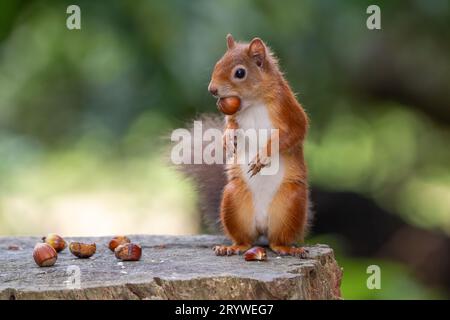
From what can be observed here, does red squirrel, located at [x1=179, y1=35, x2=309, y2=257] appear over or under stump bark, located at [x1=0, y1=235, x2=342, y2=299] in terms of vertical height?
over

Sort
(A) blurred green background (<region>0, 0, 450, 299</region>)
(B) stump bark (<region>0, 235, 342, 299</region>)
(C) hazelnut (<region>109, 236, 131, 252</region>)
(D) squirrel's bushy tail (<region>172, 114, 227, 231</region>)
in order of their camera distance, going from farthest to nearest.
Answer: (A) blurred green background (<region>0, 0, 450, 299</region>) < (D) squirrel's bushy tail (<region>172, 114, 227, 231</region>) < (C) hazelnut (<region>109, 236, 131, 252</region>) < (B) stump bark (<region>0, 235, 342, 299</region>)

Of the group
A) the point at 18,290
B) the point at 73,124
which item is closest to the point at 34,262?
the point at 18,290

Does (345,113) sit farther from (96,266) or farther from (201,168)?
(96,266)

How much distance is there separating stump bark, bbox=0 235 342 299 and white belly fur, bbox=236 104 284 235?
126 mm

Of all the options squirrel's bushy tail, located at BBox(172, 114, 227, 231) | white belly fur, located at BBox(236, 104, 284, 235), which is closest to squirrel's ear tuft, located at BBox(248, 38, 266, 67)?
white belly fur, located at BBox(236, 104, 284, 235)

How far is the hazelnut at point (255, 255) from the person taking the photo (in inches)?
95.5

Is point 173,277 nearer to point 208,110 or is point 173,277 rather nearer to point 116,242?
point 116,242

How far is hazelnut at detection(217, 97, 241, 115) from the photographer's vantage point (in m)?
2.50

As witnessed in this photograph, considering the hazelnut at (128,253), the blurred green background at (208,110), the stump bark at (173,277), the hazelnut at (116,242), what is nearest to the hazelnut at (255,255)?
the stump bark at (173,277)

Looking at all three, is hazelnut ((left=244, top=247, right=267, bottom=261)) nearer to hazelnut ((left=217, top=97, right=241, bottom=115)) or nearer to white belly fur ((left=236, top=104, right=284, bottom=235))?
white belly fur ((left=236, top=104, right=284, bottom=235))

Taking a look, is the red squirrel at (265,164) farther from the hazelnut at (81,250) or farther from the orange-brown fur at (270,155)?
the hazelnut at (81,250)

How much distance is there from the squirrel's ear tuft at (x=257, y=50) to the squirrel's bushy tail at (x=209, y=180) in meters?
0.43

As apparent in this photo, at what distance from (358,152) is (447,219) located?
641 mm

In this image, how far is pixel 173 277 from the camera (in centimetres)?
219
